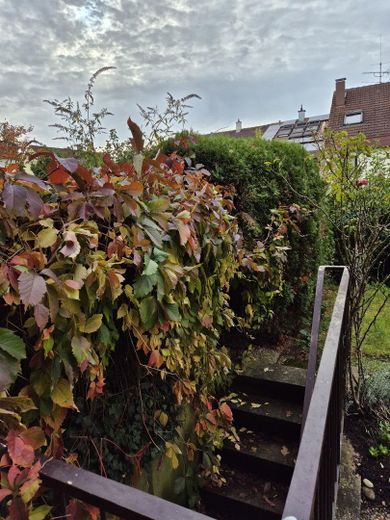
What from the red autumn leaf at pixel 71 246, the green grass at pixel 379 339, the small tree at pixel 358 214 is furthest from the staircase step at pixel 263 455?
the red autumn leaf at pixel 71 246

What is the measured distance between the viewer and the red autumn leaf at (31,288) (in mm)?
841

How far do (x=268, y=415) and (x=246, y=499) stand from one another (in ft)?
1.95

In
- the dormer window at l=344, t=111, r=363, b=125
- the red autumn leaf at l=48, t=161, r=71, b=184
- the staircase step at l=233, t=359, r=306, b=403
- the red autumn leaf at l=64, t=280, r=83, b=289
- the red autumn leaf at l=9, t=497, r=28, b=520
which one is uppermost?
the dormer window at l=344, t=111, r=363, b=125

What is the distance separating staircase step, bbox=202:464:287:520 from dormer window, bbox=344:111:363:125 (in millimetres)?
18808

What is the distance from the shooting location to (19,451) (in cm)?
78

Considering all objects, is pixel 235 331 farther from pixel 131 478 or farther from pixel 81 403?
pixel 81 403

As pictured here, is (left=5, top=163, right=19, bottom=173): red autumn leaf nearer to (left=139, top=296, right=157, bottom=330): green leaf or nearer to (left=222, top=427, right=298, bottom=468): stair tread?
(left=139, top=296, right=157, bottom=330): green leaf

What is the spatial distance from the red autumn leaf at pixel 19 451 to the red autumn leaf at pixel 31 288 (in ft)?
0.95

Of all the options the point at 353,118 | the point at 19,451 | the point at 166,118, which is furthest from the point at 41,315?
the point at 353,118

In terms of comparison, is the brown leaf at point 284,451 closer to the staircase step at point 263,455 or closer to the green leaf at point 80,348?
the staircase step at point 263,455

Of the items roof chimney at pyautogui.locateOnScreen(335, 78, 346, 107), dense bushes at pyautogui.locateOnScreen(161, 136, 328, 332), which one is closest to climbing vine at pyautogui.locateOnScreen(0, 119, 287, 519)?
dense bushes at pyautogui.locateOnScreen(161, 136, 328, 332)

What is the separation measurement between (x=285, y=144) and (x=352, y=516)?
3245 millimetres

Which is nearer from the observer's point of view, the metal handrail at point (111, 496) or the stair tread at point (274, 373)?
the metal handrail at point (111, 496)

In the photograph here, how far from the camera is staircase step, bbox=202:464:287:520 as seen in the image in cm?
240
